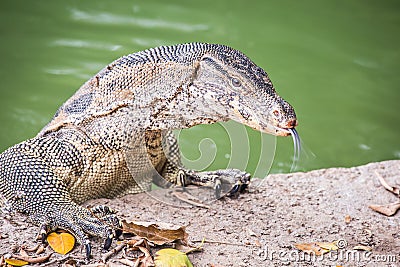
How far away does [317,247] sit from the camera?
4559mm

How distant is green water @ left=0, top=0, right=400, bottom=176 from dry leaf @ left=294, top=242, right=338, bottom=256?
1.96 meters

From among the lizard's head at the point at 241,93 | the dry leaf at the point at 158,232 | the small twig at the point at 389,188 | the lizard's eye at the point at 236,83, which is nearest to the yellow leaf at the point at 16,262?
the dry leaf at the point at 158,232

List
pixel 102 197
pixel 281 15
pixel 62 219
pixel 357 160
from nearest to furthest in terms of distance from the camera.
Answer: pixel 62 219, pixel 102 197, pixel 357 160, pixel 281 15

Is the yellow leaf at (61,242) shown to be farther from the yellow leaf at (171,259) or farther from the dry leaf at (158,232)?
the yellow leaf at (171,259)

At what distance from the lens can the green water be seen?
8.86 meters

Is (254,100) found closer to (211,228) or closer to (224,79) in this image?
(224,79)

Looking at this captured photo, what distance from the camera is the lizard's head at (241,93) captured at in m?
4.24

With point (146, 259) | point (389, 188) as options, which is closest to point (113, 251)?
point (146, 259)

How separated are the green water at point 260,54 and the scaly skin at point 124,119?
2144 millimetres

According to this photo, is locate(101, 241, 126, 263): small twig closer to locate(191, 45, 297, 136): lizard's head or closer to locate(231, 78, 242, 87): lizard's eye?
locate(191, 45, 297, 136): lizard's head

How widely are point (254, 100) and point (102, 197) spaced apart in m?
1.57

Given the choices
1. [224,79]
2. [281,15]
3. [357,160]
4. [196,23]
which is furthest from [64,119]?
[281,15]

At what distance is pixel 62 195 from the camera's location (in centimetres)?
450

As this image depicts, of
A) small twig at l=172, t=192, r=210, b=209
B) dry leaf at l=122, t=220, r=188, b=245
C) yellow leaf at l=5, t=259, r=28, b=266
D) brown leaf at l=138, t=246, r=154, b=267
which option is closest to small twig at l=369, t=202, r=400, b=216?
small twig at l=172, t=192, r=210, b=209
